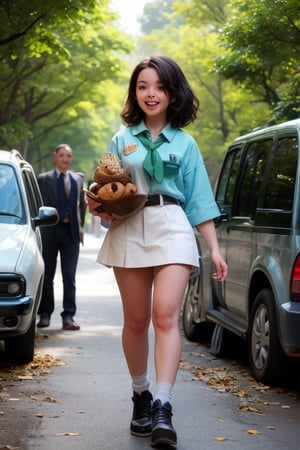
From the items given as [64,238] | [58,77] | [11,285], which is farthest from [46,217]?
[58,77]

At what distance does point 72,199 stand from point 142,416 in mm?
5758

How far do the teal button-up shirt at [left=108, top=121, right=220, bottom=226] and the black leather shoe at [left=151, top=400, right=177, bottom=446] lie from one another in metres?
0.98

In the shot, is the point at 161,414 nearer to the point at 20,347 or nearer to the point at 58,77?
the point at 20,347

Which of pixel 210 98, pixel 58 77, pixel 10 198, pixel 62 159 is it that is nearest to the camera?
pixel 10 198

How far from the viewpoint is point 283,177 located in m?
7.30

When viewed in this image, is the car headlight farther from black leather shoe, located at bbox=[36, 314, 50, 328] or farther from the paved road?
black leather shoe, located at bbox=[36, 314, 50, 328]

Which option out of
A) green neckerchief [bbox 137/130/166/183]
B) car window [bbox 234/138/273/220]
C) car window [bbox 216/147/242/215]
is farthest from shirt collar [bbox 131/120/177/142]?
car window [bbox 216/147/242/215]

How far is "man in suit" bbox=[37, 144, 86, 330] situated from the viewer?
1097cm

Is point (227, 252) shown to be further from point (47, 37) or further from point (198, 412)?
point (47, 37)

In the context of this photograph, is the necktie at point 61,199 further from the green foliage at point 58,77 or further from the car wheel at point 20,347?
the green foliage at point 58,77

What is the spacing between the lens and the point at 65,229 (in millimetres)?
11008

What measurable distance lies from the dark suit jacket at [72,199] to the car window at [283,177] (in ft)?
12.2

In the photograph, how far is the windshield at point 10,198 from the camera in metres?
8.64

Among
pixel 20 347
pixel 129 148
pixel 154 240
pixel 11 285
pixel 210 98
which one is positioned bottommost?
pixel 20 347
